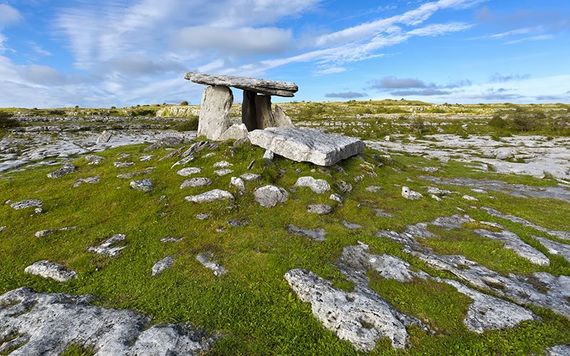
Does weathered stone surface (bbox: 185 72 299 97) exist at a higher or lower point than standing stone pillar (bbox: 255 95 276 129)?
higher

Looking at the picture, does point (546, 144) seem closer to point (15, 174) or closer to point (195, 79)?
point (195, 79)

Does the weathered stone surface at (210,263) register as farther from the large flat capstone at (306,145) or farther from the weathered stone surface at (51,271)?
the large flat capstone at (306,145)

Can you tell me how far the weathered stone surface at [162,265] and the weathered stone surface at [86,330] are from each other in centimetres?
230

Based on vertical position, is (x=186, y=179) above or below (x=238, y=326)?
above

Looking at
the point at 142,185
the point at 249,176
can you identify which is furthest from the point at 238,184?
the point at 142,185

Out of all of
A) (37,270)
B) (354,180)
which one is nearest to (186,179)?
(37,270)

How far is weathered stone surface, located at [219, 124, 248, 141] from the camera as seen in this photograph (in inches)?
1131

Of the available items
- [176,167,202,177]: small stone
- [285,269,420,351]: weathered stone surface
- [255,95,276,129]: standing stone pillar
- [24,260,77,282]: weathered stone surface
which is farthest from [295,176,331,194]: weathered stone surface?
[255,95,276,129]: standing stone pillar

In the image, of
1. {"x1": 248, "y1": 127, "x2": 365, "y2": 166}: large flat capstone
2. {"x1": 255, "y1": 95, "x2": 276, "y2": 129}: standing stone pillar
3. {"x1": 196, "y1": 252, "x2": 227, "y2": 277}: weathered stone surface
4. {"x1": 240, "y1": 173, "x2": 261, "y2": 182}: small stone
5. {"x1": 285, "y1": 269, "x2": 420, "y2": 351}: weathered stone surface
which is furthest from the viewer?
{"x1": 255, "y1": 95, "x2": 276, "y2": 129}: standing stone pillar

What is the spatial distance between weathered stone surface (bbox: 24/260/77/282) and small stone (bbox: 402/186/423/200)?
1789cm

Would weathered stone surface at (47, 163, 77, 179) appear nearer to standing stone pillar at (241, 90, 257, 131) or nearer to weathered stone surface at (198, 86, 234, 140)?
weathered stone surface at (198, 86, 234, 140)

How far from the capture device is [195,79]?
30.4 meters

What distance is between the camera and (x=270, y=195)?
19375 mm

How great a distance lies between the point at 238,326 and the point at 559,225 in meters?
18.3
